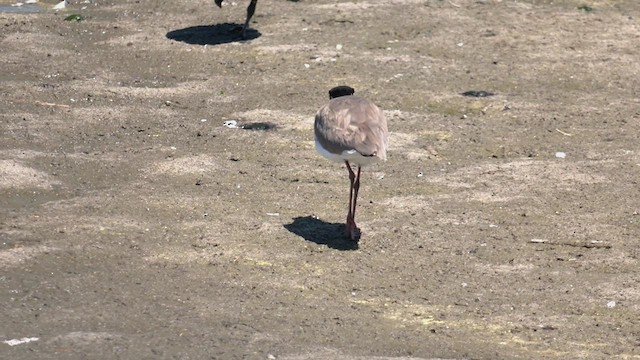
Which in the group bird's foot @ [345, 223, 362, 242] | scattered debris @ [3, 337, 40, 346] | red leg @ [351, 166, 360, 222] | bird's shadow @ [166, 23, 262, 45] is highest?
scattered debris @ [3, 337, 40, 346]

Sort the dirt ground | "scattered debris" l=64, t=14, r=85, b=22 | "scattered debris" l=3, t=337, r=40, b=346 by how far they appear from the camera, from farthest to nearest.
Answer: "scattered debris" l=64, t=14, r=85, b=22
the dirt ground
"scattered debris" l=3, t=337, r=40, b=346

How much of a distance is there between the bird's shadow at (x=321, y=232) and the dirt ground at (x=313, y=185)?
0.03m

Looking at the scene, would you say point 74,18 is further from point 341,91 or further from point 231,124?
point 341,91

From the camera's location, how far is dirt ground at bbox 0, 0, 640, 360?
30.6 ft

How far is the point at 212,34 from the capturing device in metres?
18.5

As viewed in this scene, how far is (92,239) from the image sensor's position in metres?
10.9

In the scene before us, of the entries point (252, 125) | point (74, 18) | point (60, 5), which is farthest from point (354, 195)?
point (60, 5)

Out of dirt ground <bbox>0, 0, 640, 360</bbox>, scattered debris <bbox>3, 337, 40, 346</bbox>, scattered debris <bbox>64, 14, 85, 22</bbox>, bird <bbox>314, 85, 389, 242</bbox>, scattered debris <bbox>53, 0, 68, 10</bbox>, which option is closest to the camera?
scattered debris <bbox>3, 337, 40, 346</bbox>

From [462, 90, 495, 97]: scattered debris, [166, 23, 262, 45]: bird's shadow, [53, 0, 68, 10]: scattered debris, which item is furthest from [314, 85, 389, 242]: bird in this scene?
[53, 0, 68, 10]: scattered debris

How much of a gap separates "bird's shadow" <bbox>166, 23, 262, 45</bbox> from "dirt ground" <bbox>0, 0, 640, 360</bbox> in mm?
55

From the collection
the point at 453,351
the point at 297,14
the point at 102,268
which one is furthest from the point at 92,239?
the point at 297,14

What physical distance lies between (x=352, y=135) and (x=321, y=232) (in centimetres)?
104

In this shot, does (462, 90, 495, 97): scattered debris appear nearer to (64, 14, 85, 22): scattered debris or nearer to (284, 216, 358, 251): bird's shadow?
(284, 216, 358, 251): bird's shadow

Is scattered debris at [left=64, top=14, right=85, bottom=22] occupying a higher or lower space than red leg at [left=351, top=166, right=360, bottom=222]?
lower
